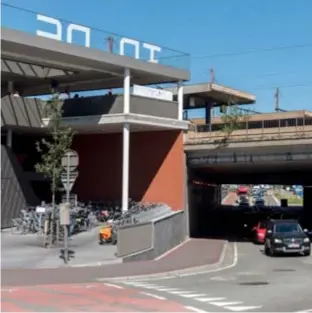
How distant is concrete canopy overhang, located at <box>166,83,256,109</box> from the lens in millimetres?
48531

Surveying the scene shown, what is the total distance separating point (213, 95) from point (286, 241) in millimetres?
22867

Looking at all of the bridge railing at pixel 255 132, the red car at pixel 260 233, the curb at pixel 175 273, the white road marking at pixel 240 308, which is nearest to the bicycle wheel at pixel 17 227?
the curb at pixel 175 273

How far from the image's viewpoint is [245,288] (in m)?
16.8

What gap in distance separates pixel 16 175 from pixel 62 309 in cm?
2258

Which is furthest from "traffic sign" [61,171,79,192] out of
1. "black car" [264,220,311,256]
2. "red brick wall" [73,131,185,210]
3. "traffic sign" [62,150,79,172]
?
"red brick wall" [73,131,185,210]

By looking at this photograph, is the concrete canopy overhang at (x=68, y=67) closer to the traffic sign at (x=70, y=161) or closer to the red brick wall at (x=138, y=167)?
the red brick wall at (x=138, y=167)

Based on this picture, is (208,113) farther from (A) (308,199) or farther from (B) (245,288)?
(B) (245,288)

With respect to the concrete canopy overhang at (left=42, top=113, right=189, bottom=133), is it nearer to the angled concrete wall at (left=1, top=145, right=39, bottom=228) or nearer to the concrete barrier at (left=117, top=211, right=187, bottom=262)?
the angled concrete wall at (left=1, top=145, right=39, bottom=228)

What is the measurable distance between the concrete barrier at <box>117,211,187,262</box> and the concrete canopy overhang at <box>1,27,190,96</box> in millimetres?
8624

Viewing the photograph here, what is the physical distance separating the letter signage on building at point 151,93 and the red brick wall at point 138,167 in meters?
2.19

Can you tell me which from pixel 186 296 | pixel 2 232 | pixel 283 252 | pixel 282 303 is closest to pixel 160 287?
pixel 186 296

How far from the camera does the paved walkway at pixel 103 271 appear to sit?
18100 mm

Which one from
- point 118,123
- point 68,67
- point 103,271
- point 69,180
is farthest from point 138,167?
point 103,271

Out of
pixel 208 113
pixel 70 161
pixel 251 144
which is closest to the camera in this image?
Result: pixel 70 161
